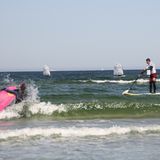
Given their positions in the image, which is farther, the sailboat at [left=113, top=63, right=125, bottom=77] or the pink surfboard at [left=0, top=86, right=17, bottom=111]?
the sailboat at [left=113, top=63, right=125, bottom=77]

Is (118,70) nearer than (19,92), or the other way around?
(19,92)

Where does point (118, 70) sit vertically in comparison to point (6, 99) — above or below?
above

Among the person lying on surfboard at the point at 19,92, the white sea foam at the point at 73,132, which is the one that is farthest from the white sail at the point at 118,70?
the white sea foam at the point at 73,132

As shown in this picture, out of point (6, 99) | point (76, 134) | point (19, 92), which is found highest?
point (19, 92)

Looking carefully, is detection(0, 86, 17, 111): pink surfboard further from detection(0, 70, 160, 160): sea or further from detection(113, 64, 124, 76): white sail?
detection(113, 64, 124, 76): white sail

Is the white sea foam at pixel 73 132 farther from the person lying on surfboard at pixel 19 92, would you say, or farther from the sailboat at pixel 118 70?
the sailboat at pixel 118 70

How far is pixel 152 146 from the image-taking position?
33.5 ft

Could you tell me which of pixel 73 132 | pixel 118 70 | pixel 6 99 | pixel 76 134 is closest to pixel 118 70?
pixel 118 70

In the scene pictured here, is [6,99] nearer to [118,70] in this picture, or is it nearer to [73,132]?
[73,132]

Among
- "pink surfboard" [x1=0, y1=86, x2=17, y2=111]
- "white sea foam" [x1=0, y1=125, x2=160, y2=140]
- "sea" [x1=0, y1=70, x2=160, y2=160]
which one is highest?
"pink surfboard" [x1=0, y1=86, x2=17, y2=111]

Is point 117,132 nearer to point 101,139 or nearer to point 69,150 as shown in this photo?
point 101,139

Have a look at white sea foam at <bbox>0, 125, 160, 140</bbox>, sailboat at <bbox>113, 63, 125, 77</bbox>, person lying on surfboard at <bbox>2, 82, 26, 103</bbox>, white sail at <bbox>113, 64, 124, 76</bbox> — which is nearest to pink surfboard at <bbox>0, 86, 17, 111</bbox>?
person lying on surfboard at <bbox>2, 82, 26, 103</bbox>

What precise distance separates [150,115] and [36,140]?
25.8 ft

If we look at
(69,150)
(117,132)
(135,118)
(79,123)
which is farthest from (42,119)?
(69,150)
